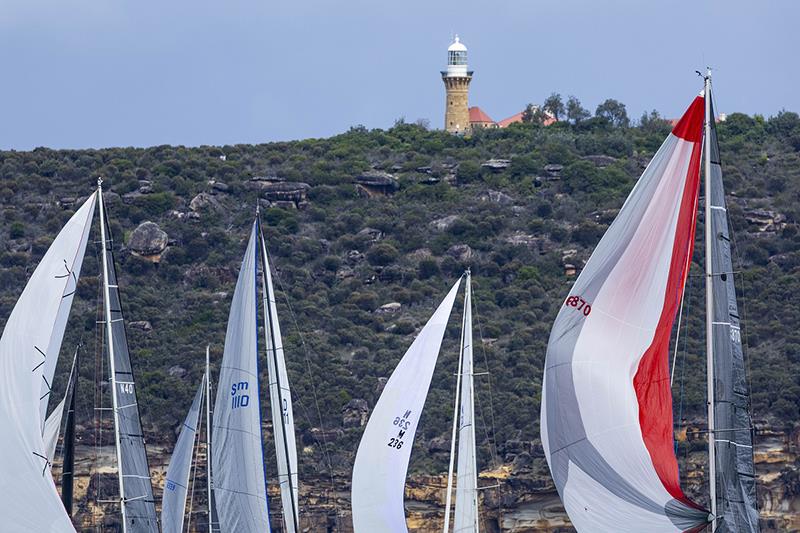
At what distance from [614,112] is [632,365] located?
57.8 meters

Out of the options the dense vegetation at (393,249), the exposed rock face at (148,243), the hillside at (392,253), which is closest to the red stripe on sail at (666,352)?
the hillside at (392,253)

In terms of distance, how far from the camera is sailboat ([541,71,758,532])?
2311 centimetres

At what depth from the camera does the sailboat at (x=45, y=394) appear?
27.1m

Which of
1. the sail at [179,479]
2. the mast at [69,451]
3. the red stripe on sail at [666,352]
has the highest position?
the red stripe on sail at [666,352]

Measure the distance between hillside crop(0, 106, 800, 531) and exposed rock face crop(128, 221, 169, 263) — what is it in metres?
0.06

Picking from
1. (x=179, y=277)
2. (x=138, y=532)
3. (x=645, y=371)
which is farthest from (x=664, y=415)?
(x=179, y=277)

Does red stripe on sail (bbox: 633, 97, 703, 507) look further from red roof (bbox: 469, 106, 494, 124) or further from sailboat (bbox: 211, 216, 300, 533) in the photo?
red roof (bbox: 469, 106, 494, 124)

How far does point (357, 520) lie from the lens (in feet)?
108

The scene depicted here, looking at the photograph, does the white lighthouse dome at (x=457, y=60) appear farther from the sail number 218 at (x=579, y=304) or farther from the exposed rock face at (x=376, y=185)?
the sail number 218 at (x=579, y=304)

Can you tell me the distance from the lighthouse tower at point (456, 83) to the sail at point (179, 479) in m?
48.8

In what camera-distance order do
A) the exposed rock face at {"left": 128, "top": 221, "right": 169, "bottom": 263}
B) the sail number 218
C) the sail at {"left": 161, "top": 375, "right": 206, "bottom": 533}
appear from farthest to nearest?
the exposed rock face at {"left": 128, "top": 221, "right": 169, "bottom": 263} → the sail at {"left": 161, "top": 375, "right": 206, "bottom": 533} → the sail number 218

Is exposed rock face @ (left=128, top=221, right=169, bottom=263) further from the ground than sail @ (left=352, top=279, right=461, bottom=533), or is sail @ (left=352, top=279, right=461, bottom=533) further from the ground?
exposed rock face @ (left=128, top=221, right=169, bottom=263)

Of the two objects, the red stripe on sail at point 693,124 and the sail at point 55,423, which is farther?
the sail at point 55,423

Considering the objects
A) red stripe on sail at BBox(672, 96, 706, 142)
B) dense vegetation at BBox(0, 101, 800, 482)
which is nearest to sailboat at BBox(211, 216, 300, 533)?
red stripe on sail at BBox(672, 96, 706, 142)
